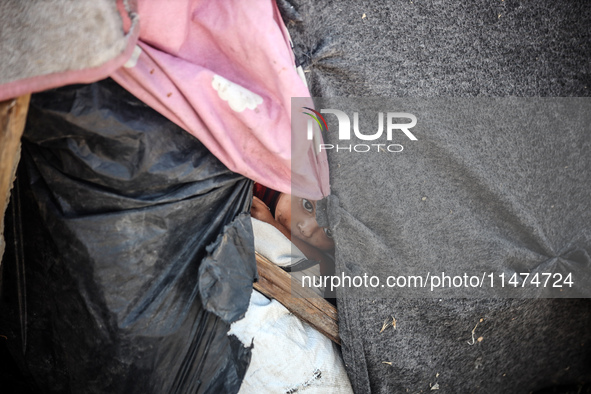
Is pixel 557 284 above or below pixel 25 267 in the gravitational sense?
above

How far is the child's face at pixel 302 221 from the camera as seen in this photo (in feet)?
4.67

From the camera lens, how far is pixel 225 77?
100 cm

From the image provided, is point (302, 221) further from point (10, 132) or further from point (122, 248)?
point (10, 132)

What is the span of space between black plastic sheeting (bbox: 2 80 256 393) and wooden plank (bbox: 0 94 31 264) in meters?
0.04

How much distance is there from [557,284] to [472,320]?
0.30 m

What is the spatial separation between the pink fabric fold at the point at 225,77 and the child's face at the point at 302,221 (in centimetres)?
40

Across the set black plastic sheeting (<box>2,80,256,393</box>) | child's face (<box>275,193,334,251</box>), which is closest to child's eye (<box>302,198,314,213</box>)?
child's face (<box>275,193,334,251</box>)

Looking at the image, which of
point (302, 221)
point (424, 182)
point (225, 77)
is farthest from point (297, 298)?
point (225, 77)

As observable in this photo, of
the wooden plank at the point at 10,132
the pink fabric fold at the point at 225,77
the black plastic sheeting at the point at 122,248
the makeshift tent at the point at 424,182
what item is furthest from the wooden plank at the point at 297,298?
the wooden plank at the point at 10,132

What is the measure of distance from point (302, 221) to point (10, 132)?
0.87 metres

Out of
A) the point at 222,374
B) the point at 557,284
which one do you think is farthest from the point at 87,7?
the point at 557,284

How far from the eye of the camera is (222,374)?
1.14m

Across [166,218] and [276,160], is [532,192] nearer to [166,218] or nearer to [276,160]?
[276,160]

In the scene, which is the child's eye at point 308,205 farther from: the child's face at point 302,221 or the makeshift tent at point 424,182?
the makeshift tent at point 424,182
